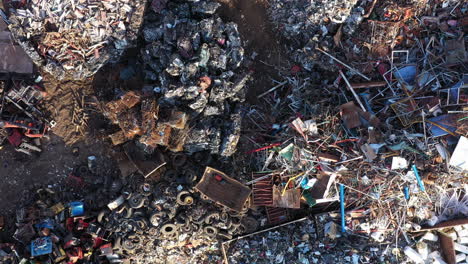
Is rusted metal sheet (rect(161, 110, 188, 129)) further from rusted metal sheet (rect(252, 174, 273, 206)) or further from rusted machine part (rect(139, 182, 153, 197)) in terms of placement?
rusted metal sheet (rect(252, 174, 273, 206))

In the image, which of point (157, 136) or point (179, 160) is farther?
point (179, 160)

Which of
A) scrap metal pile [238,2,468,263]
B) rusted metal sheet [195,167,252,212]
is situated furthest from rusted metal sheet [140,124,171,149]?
scrap metal pile [238,2,468,263]

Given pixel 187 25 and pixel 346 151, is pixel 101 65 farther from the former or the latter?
pixel 346 151

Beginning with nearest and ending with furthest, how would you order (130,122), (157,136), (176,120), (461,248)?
(176,120) < (461,248) < (157,136) < (130,122)

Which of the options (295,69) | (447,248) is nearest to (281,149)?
(295,69)

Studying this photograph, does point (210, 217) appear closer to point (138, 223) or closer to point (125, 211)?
point (138, 223)

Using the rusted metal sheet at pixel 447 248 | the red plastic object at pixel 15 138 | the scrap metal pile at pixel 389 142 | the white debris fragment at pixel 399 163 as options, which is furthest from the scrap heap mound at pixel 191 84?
the rusted metal sheet at pixel 447 248
